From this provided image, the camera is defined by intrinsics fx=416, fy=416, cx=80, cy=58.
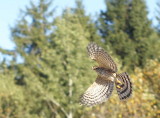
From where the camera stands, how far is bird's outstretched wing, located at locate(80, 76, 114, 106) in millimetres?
3736

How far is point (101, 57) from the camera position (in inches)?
146

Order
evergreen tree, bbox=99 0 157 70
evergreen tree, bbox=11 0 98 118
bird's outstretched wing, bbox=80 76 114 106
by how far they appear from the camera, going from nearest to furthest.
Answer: bird's outstretched wing, bbox=80 76 114 106 < evergreen tree, bbox=11 0 98 118 < evergreen tree, bbox=99 0 157 70

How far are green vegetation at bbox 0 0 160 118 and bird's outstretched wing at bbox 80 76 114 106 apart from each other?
8.78 m

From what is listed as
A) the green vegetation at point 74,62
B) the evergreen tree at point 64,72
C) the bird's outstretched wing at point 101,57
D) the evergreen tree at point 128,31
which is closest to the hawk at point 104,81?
the bird's outstretched wing at point 101,57

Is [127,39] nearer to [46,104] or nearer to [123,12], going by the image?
[123,12]

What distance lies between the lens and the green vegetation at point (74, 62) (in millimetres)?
14047

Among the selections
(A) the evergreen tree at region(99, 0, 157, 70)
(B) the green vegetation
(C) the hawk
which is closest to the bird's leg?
(C) the hawk

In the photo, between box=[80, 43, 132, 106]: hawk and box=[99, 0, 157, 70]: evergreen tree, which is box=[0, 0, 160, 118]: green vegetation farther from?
box=[80, 43, 132, 106]: hawk

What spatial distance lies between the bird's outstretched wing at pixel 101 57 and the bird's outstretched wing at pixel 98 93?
0.23 meters

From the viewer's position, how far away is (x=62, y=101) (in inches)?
717

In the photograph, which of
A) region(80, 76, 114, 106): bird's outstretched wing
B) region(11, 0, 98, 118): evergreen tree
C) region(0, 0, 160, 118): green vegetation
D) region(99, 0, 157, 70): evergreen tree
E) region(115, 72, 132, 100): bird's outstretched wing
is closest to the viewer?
region(115, 72, 132, 100): bird's outstretched wing

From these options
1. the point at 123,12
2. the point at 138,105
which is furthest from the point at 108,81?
the point at 123,12

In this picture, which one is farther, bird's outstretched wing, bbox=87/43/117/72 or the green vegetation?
the green vegetation

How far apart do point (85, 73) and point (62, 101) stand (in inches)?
72.5
